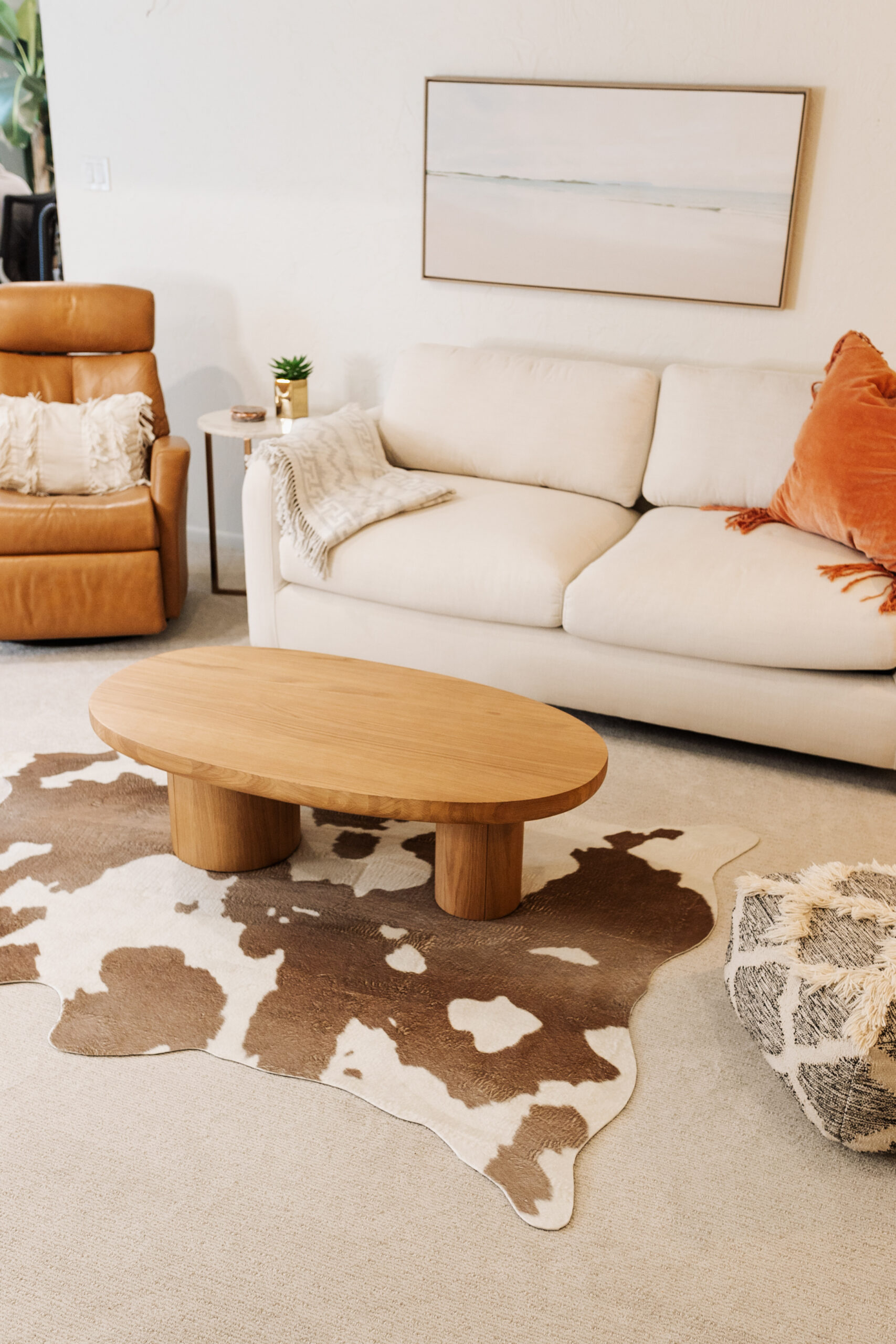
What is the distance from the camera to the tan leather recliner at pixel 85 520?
10.4 ft

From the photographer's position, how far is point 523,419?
331 cm

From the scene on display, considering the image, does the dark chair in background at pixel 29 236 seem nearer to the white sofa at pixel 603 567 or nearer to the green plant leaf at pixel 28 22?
the green plant leaf at pixel 28 22

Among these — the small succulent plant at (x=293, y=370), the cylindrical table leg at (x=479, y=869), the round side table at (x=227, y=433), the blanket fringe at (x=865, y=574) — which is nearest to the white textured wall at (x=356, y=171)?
the small succulent plant at (x=293, y=370)

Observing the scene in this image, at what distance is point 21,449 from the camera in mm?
3369

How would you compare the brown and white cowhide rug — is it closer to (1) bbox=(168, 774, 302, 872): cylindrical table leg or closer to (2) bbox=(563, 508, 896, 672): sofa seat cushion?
(1) bbox=(168, 774, 302, 872): cylindrical table leg

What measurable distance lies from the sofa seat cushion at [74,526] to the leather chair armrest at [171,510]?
3cm

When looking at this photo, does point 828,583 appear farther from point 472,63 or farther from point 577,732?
point 472,63

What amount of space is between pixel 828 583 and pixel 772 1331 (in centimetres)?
168

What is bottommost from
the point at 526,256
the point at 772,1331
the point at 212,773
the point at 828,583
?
the point at 772,1331

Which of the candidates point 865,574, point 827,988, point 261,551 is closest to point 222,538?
point 261,551

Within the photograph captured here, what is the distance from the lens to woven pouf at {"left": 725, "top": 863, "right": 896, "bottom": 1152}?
4.99 ft

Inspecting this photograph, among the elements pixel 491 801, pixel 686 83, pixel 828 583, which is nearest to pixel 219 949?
pixel 491 801

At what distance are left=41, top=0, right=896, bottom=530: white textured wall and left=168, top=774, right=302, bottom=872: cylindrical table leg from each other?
2.05 m

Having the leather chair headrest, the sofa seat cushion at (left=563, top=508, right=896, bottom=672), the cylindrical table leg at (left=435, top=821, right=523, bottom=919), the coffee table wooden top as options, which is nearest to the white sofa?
the sofa seat cushion at (left=563, top=508, right=896, bottom=672)
